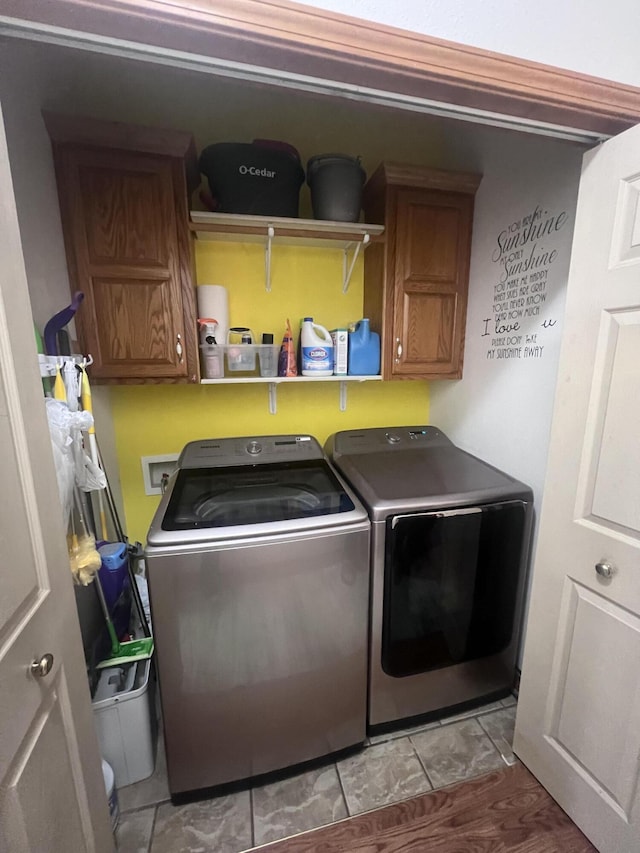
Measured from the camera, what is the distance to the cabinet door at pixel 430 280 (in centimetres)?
160

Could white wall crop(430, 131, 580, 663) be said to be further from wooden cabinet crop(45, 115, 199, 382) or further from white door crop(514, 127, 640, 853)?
wooden cabinet crop(45, 115, 199, 382)

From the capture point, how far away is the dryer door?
1.33 meters

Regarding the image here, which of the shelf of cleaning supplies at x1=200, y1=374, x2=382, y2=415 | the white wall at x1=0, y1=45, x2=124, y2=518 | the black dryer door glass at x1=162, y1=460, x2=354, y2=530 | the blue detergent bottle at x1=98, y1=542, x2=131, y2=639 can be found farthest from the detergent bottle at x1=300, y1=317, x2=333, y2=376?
the blue detergent bottle at x1=98, y1=542, x2=131, y2=639

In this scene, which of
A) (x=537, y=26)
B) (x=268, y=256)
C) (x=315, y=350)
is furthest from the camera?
(x=315, y=350)

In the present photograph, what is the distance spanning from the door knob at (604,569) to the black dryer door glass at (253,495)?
722mm

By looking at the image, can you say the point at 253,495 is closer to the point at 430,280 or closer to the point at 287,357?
the point at 287,357

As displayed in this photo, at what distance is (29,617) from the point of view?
2.13ft

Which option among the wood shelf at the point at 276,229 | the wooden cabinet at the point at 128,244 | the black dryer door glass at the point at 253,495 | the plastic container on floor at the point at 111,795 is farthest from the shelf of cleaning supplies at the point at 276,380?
the plastic container on floor at the point at 111,795

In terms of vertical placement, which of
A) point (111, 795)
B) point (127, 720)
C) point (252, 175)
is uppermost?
point (252, 175)

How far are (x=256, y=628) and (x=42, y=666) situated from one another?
64 centimetres

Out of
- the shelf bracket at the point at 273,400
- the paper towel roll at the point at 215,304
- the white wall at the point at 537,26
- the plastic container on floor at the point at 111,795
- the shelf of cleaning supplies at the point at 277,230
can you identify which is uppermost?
the white wall at the point at 537,26

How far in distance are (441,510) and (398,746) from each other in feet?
3.22

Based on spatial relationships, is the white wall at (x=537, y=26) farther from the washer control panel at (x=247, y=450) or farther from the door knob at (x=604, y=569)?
the washer control panel at (x=247, y=450)

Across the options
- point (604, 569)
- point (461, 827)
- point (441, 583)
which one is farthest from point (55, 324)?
point (461, 827)
